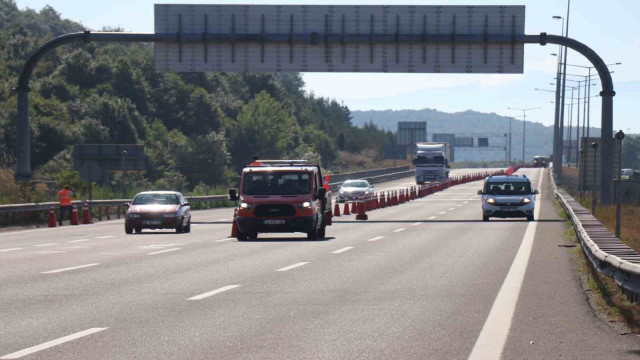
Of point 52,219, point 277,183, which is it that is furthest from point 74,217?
point 277,183

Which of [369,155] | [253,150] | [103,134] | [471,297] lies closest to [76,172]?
[471,297]

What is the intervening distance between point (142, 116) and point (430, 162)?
1459 inches

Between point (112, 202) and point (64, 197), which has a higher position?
point (64, 197)

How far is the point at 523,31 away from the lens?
141 ft

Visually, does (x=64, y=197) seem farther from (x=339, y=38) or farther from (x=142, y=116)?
(x=142, y=116)

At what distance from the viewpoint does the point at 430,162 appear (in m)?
83.6

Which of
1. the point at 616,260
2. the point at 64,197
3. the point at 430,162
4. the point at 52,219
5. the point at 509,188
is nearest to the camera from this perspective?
the point at 616,260

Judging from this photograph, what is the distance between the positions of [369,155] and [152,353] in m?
154

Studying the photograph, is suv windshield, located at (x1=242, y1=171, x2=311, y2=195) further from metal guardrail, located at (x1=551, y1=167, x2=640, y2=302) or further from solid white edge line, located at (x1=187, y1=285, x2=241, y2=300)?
solid white edge line, located at (x1=187, y1=285, x2=241, y2=300)

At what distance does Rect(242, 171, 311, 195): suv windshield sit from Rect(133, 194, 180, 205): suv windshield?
4.95 meters

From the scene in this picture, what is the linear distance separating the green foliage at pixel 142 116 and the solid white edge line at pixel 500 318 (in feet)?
223

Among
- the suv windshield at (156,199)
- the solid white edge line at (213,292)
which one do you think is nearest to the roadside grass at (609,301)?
the solid white edge line at (213,292)

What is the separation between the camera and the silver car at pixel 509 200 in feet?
118

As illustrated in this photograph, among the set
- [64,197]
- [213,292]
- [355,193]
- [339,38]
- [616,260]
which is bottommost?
[355,193]
